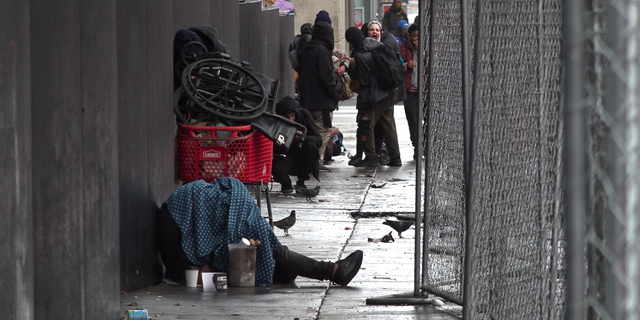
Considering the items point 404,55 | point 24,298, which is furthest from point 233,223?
point 404,55

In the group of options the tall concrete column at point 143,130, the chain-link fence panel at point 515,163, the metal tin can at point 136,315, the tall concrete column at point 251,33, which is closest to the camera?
the chain-link fence panel at point 515,163

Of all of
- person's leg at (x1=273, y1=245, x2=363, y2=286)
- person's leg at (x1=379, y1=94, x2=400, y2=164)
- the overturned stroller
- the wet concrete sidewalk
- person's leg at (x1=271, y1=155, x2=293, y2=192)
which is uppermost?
the overturned stroller

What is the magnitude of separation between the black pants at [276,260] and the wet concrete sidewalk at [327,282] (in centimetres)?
9

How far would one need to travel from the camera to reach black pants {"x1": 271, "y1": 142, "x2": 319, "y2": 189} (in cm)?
988

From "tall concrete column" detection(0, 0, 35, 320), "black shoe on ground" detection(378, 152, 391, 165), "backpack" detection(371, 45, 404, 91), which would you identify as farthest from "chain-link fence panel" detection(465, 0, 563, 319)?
"black shoe on ground" detection(378, 152, 391, 165)

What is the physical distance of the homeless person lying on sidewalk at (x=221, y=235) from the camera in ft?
19.0

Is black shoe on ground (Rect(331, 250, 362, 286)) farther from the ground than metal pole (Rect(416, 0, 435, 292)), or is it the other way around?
metal pole (Rect(416, 0, 435, 292))

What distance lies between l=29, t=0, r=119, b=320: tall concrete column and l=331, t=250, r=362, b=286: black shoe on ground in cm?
166

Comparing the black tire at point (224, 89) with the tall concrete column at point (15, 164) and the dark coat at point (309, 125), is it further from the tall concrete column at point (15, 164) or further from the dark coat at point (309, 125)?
the dark coat at point (309, 125)

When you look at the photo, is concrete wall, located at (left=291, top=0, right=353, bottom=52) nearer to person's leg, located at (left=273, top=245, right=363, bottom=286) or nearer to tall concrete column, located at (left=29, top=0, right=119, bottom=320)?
person's leg, located at (left=273, top=245, right=363, bottom=286)

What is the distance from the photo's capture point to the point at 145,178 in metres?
5.88

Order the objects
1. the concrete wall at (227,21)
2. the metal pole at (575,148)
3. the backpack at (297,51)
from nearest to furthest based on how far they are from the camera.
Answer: the metal pole at (575,148) < the concrete wall at (227,21) < the backpack at (297,51)

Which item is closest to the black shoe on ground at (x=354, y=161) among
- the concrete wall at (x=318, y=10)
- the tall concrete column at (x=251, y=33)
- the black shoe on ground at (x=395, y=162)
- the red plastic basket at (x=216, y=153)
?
the black shoe on ground at (x=395, y=162)

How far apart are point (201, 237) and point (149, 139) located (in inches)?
29.4
